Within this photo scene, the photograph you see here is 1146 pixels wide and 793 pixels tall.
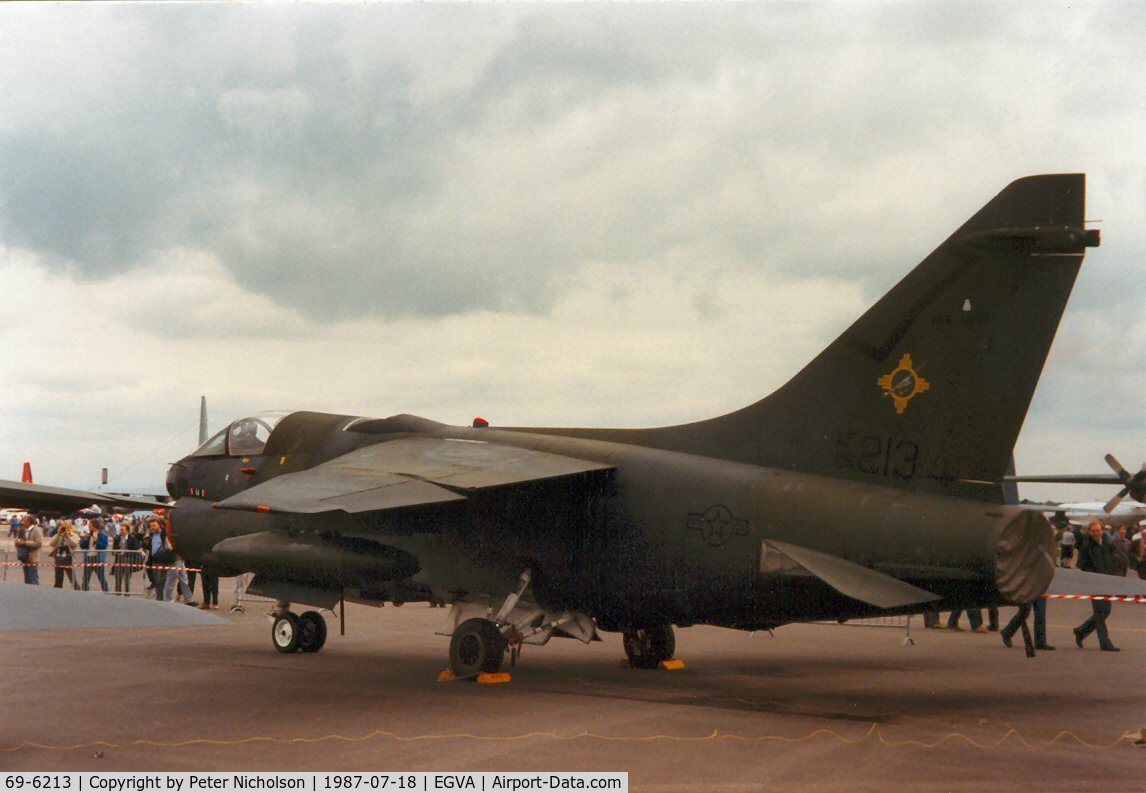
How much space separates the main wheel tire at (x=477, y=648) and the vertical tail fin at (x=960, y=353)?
4419 millimetres

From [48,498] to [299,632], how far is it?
11.6 meters

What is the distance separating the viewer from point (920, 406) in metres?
11.6

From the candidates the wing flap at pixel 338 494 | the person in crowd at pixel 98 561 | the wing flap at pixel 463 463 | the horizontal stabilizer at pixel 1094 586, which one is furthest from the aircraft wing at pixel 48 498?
the person in crowd at pixel 98 561

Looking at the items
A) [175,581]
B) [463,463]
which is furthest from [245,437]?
[175,581]

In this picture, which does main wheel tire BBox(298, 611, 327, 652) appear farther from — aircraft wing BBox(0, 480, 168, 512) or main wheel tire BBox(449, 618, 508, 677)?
aircraft wing BBox(0, 480, 168, 512)

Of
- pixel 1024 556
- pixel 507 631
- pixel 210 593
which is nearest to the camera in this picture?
pixel 1024 556

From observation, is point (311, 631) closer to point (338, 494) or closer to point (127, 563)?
point (338, 494)

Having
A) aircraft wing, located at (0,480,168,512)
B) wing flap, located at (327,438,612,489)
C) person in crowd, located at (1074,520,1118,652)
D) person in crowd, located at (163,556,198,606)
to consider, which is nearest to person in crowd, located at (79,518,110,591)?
person in crowd, located at (163,556,198,606)

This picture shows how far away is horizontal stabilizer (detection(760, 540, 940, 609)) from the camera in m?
10.9

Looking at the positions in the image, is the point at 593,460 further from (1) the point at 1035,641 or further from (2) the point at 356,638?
(1) the point at 1035,641

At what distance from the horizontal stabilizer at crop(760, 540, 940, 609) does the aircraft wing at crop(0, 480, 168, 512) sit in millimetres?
7198

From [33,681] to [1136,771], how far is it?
11854 mm

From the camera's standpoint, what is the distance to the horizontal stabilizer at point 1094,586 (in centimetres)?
1622

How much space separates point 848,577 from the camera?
11.1 m
